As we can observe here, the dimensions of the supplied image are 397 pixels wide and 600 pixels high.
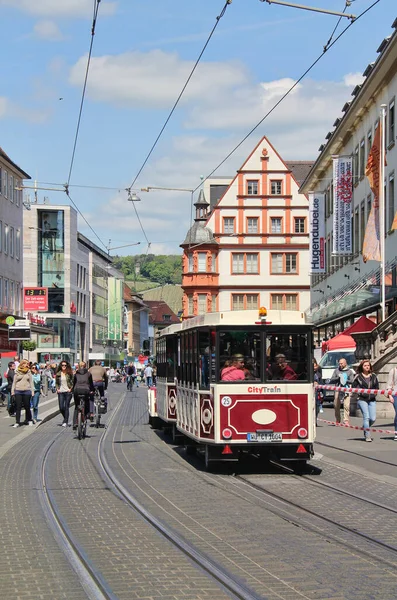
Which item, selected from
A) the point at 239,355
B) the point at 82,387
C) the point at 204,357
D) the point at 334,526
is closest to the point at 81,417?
the point at 82,387

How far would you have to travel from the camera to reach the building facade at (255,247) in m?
88.9

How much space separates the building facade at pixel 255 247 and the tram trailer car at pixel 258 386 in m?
72.0

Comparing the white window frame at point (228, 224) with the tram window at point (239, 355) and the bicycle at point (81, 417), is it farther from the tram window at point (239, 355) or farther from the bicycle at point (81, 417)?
the tram window at point (239, 355)

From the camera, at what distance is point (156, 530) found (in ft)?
Result: 36.1

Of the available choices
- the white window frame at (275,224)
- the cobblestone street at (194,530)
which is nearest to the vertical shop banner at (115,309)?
the white window frame at (275,224)

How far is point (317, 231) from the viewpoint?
65.6 metres

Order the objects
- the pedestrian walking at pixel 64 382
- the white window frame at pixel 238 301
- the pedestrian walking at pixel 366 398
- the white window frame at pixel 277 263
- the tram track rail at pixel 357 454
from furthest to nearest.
→ 1. the white window frame at pixel 238 301
2. the white window frame at pixel 277 263
3. the pedestrian walking at pixel 64 382
4. the pedestrian walking at pixel 366 398
5. the tram track rail at pixel 357 454

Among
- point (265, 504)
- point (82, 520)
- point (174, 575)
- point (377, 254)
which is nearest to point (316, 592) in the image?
point (174, 575)

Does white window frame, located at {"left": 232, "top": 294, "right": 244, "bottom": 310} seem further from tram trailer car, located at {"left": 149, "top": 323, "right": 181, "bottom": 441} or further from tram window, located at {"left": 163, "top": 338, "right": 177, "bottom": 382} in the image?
tram window, located at {"left": 163, "top": 338, "right": 177, "bottom": 382}

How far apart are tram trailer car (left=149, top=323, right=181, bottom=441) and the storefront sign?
53109 mm

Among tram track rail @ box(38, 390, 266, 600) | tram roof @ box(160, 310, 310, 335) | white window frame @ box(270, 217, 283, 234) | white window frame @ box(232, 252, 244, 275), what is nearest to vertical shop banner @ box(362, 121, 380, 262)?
tram roof @ box(160, 310, 310, 335)

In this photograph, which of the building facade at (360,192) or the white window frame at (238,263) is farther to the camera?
the white window frame at (238,263)

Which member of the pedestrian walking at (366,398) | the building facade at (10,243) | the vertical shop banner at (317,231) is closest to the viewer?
the pedestrian walking at (366,398)

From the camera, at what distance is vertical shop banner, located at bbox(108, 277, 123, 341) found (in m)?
145
